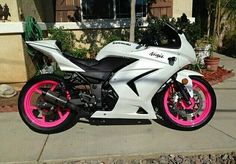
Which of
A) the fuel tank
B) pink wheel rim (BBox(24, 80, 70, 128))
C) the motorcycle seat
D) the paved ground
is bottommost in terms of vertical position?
the paved ground

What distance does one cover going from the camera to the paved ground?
3.70 meters

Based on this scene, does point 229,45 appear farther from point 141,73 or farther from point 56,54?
point 56,54

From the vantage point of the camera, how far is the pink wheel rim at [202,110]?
4324mm

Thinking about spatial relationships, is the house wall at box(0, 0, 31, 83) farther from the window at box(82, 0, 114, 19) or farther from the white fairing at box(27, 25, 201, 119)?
the window at box(82, 0, 114, 19)

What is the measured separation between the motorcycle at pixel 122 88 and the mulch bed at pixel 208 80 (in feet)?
3.27

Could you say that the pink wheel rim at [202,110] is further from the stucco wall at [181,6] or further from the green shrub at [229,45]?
the green shrub at [229,45]

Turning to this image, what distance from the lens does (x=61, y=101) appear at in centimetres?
421

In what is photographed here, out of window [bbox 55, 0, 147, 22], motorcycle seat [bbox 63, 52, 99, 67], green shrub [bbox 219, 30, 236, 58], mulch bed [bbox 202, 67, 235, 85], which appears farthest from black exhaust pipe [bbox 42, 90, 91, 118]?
green shrub [bbox 219, 30, 236, 58]

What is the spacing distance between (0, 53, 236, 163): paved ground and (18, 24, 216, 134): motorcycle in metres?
0.18

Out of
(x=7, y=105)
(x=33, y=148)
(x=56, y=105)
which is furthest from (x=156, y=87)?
(x=7, y=105)

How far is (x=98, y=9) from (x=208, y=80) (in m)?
3.51

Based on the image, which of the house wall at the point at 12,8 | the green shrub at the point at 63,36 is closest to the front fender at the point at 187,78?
the house wall at the point at 12,8

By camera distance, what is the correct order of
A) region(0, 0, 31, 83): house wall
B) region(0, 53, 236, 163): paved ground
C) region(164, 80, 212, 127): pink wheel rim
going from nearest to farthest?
1. region(0, 53, 236, 163): paved ground
2. region(164, 80, 212, 127): pink wheel rim
3. region(0, 0, 31, 83): house wall

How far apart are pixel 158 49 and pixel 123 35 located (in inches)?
176
